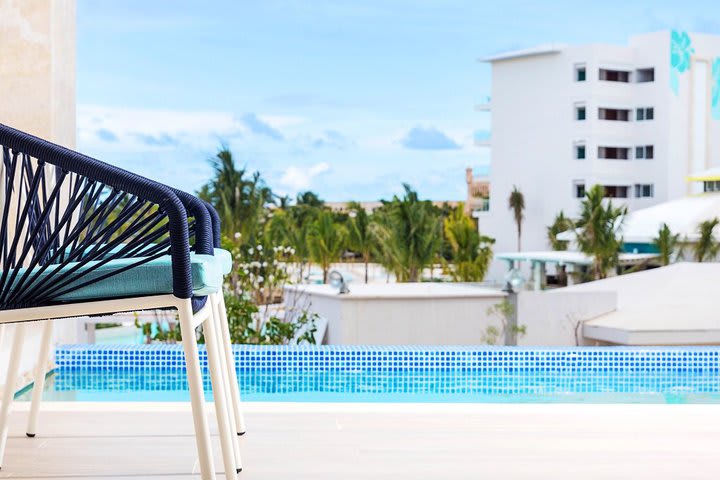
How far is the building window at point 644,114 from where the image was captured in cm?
3378

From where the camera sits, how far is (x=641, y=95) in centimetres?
3378

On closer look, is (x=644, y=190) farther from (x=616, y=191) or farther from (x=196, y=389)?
(x=196, y=389)

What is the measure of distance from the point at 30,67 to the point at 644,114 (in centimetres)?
3260

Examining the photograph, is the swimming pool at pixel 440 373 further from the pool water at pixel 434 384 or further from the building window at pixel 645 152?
the building window at pixel 645 152

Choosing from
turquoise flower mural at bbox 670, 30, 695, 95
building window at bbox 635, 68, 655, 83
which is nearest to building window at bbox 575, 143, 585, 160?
building window at bbox 635, 68, 655, 83

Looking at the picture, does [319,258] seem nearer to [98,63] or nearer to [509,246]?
[509,246]

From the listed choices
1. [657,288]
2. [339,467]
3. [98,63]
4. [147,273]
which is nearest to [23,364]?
[339,467]

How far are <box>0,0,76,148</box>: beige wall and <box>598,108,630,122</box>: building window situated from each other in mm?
31701

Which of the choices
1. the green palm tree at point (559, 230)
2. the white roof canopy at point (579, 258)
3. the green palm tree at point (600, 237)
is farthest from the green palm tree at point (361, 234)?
the green palm tree at point (559, 230)

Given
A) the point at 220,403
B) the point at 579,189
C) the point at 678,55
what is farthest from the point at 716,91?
the point at 220,403

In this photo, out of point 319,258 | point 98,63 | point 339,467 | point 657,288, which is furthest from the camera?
point 98,63

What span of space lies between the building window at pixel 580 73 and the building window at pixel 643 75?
216cm

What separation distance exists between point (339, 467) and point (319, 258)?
24.3 metres

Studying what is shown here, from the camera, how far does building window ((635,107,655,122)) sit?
1330 inches
